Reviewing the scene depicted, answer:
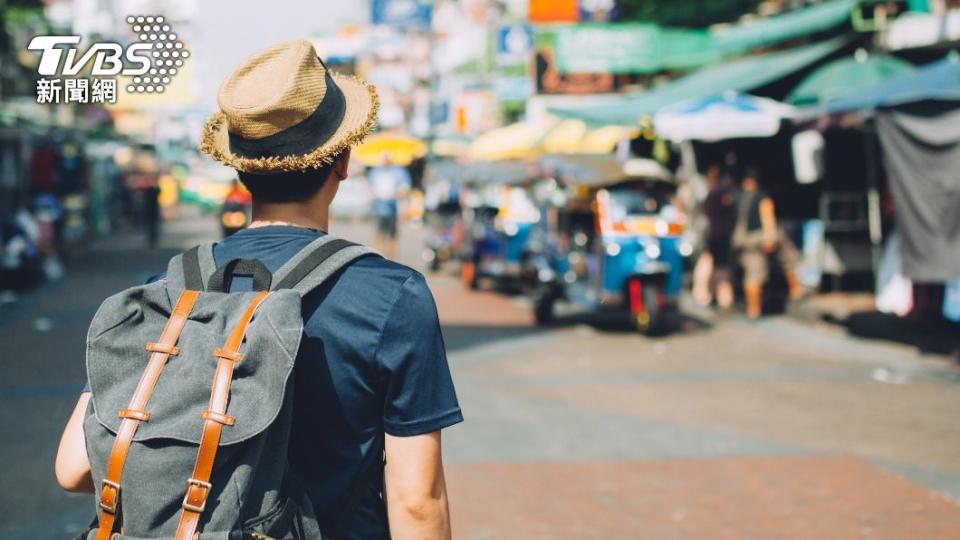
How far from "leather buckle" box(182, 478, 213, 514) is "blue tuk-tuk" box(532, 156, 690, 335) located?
12665 mm

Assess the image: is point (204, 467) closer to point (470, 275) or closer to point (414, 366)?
point (414, 366)

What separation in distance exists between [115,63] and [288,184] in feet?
8.69

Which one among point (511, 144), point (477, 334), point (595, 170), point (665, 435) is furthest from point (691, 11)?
point (665, 435)

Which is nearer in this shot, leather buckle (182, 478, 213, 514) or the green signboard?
leather buckle (182, 478, 213, 514)

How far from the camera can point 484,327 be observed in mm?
15656

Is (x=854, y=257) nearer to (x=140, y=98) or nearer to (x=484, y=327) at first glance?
(x=484, y=327)

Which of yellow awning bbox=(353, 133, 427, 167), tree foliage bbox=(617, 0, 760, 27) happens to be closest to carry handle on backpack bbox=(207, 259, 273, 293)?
tree foliage bbox=(617, 0, 760, 27)

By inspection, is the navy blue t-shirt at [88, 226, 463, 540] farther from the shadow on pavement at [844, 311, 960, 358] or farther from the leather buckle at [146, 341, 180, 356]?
the shadow on pavement at [844, 311, 960, 358]

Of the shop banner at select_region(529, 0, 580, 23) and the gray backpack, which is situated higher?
the shop banner at select_region(529, 0, 580, 23)

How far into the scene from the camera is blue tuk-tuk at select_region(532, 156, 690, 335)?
14.8 meters

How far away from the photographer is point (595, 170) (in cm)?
1552

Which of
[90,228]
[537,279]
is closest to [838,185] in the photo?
[537,279]

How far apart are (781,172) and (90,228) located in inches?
980

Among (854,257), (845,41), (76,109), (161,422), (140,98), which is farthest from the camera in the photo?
(140,98)
